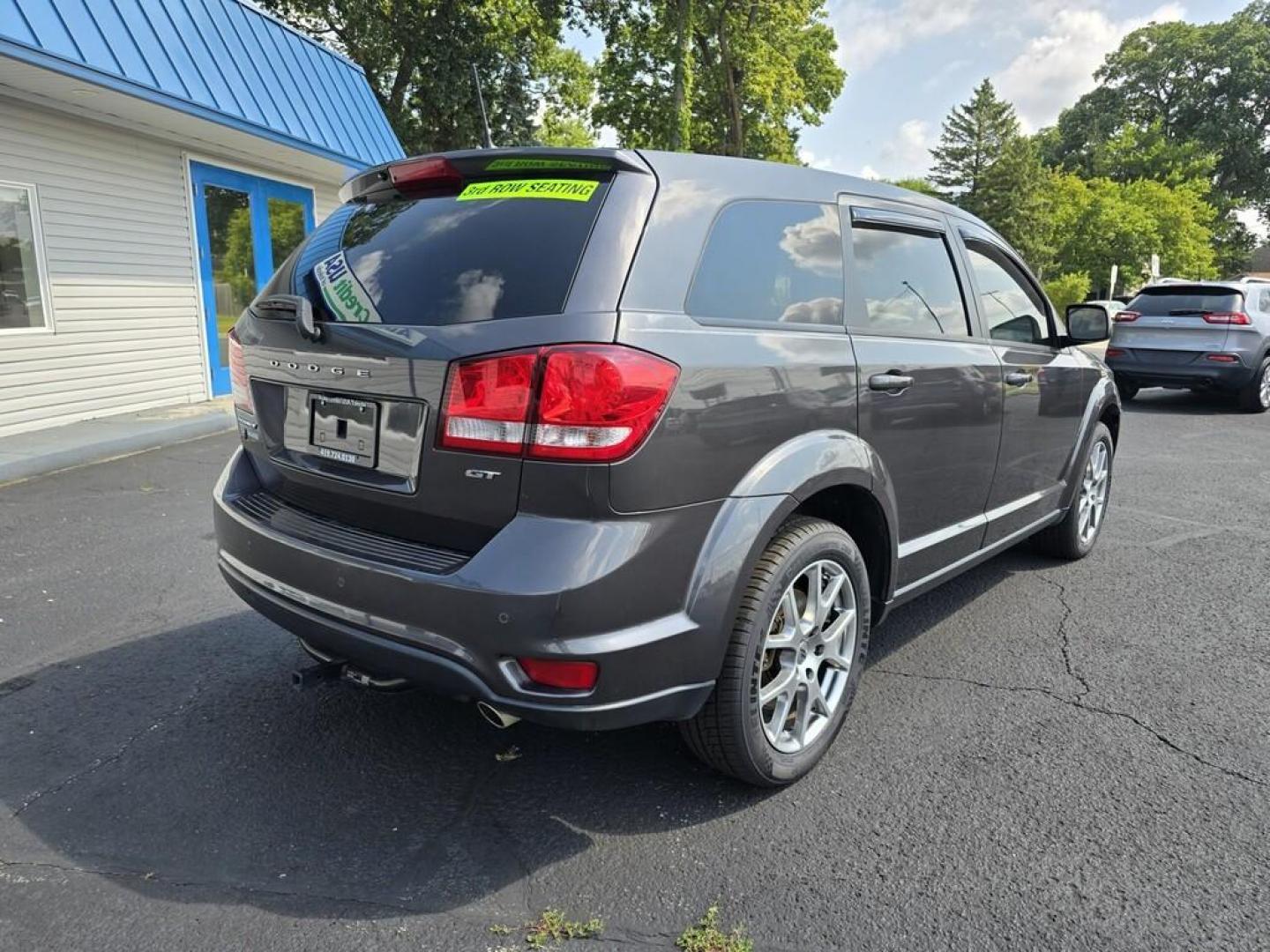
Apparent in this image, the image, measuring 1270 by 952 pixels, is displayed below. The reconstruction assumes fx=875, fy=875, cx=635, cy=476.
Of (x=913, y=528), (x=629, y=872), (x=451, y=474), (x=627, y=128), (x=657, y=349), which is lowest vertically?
(x=629, y=872)

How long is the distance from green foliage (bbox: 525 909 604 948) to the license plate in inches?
48.4

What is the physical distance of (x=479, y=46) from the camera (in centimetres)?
2083

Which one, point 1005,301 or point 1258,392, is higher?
point 1005,301

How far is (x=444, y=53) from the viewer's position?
2056 centimetres

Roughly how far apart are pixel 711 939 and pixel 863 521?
4.73 feet

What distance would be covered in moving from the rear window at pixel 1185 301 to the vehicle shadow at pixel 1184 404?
3.93 feet

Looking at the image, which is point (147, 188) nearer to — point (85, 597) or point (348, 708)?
point (85, 597)

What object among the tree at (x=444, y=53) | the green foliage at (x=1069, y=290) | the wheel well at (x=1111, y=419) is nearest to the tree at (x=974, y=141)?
the green foliage at (x=1069, y=290)

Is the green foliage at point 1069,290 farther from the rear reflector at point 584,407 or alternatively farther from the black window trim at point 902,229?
the rear reflector at point 584,407

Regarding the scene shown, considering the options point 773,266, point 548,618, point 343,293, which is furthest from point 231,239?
point 548,618

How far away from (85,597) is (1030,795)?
4151 millimetres

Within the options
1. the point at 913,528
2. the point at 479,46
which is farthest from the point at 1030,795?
the point at 479,46

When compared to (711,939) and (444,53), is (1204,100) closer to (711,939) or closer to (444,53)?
(444,53)

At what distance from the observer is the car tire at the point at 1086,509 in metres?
4.73
